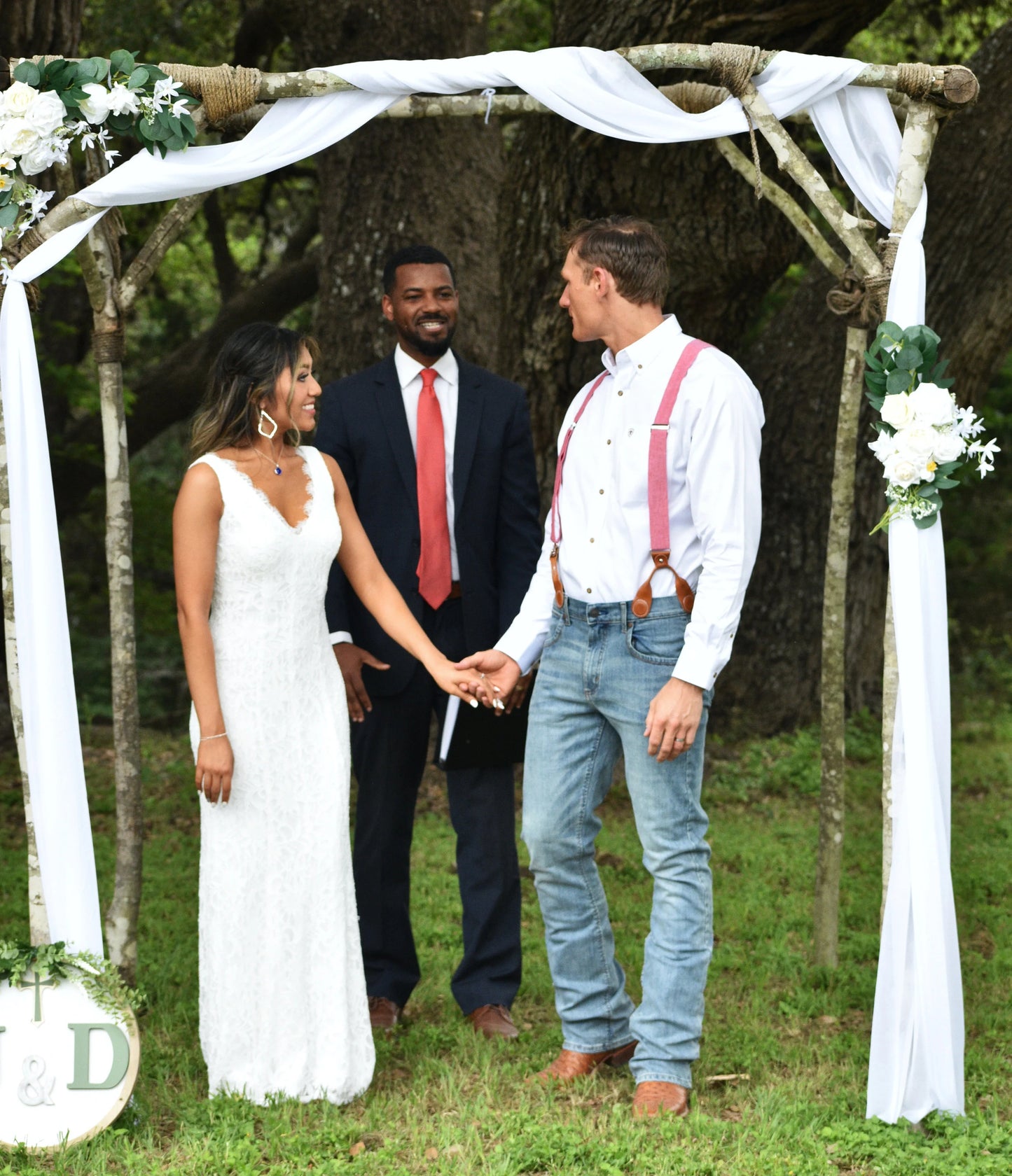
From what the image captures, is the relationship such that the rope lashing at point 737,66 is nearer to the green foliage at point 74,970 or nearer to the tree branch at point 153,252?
the tree branch at point 153,252

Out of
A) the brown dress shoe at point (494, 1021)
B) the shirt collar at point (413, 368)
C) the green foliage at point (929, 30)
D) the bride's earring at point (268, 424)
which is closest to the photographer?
the bride's earring at point (268, 424)

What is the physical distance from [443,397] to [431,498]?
0.33m

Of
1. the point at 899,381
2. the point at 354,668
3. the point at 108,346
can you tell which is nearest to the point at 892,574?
the point at 899,381

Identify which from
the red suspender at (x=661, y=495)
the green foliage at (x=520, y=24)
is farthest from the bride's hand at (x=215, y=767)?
the green foliage at (x=520, y=24)

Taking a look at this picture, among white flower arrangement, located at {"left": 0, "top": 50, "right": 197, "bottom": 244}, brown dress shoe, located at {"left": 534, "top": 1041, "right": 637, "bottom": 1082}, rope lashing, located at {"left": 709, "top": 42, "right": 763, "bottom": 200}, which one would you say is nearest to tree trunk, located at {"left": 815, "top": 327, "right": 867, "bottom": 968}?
rope lashing, located at {"left": 709, "top": 42, "right": 763, "bottom": 200}

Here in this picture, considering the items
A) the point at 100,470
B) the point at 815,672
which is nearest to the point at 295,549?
the point at 815,672

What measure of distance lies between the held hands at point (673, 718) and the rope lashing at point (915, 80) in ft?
5.71

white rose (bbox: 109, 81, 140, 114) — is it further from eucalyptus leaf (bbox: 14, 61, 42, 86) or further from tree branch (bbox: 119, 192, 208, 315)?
tree branch (bbox: 119, 192, 208, 315)

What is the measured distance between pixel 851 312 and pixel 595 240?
114cm

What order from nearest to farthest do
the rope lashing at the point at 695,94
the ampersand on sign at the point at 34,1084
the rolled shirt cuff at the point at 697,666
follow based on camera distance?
the rolled shirt cuff at the point at 697,666 → the ampersand on sign at the point at 34,1084 → the rope lashing at the point at 695,94

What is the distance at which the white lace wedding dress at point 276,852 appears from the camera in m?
3.65

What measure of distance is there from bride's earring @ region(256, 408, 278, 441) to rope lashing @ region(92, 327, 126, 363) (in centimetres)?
64

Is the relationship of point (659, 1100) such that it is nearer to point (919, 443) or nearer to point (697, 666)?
point (697, 666)

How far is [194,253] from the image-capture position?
12.8 metres
